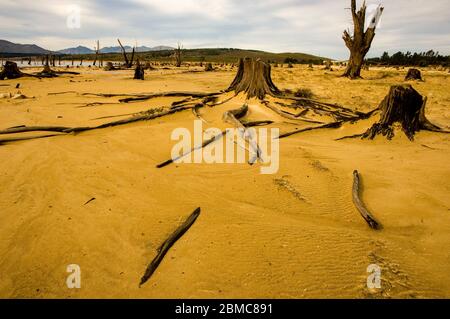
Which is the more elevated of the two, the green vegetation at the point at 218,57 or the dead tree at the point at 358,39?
the green vegetation at the point at 218,57

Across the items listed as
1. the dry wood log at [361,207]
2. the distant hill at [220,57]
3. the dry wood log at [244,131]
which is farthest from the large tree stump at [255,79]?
the distant hill at [220,57]

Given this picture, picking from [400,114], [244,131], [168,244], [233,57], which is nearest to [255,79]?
[244,131]

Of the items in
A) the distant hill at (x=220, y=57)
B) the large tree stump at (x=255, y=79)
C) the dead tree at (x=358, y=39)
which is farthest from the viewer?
the distant hill at (x=220, y=57)

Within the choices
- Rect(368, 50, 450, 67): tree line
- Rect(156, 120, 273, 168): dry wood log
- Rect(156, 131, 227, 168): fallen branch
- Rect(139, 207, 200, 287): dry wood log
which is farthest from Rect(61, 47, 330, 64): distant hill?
Rect(139, 207, 200, 287): dry wood log

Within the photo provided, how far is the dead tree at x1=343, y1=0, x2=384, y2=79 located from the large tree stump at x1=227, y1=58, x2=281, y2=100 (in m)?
11.8

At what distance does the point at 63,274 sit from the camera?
9.82 feet

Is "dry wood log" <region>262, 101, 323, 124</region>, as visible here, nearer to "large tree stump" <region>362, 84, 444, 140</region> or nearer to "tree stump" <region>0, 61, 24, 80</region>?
"large tree stump" <region>362, 84, 444, 140</region>

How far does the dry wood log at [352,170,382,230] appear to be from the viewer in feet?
12.3

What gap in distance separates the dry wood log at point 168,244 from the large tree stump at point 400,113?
542 centimetres

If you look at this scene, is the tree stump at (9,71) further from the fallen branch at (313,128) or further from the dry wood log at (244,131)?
the fallen branch at (313,128)

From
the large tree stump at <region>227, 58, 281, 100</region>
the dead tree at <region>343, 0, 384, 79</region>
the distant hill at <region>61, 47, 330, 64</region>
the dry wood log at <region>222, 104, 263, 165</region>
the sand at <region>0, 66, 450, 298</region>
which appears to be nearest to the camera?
the sand at <region>0, 66, 450, 298</region>

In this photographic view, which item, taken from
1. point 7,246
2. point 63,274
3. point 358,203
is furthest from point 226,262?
point 7,246

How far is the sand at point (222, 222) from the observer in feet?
9.41

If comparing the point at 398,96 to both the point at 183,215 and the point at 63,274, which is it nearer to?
the point at 183,215
